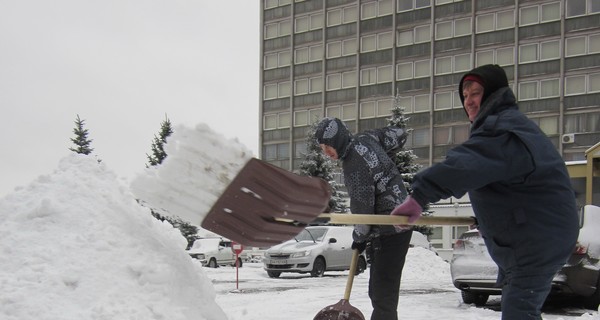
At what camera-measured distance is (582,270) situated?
7258 millimetres

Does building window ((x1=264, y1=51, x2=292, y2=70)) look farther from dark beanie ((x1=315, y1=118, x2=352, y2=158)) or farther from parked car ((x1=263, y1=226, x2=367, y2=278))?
dark beanie ((x1=315, y1=118, x2=352, y2=158))

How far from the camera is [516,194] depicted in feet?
8.62

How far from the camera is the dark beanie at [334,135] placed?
4016 mm

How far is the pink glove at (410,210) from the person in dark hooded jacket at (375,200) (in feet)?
3.40

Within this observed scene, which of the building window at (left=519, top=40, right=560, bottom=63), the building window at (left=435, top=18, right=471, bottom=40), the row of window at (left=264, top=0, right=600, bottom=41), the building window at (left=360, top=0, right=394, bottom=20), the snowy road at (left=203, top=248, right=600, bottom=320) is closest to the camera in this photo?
the snowy road at (left=203, top=248, right=600, bottom=320)

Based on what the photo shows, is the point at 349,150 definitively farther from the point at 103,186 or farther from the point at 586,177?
the point at 586,177

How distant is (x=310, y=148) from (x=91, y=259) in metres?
30.9

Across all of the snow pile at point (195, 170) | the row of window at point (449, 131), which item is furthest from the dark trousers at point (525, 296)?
the row of window at point (449, 131)

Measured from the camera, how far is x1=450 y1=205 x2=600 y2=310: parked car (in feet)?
23.8

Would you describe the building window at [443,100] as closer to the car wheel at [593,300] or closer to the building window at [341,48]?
the building window at [341,48]

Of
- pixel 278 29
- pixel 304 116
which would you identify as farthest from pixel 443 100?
pixel 278 29

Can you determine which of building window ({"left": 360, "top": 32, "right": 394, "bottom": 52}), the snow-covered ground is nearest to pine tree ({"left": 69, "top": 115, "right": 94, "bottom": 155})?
building window ({"left": 360, "top": 32, "right": 394, "bottom": 52})

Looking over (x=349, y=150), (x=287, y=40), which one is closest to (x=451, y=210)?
(x=287, y=40)

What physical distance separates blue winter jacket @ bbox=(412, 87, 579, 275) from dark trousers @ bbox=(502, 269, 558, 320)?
3 cm
